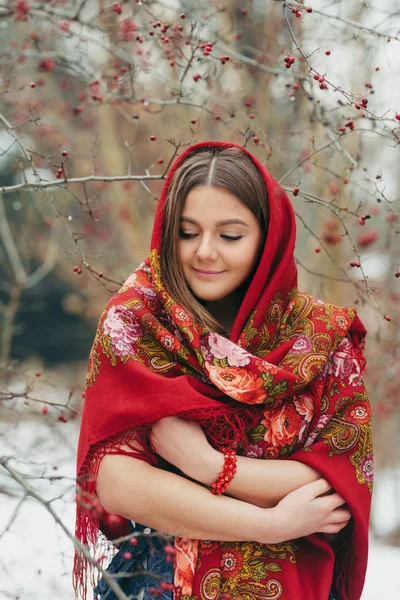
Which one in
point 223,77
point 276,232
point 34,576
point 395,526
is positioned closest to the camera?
point 276,232

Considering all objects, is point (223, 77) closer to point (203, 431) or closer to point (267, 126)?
point (267, 126)

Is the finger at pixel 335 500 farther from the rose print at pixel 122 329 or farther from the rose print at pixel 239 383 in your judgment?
the rose print at pixel 122 329

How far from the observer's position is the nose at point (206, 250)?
166 centimetres

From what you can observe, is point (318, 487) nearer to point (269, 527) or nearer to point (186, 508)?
point (269, 527)

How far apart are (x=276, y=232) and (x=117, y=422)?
598 mm

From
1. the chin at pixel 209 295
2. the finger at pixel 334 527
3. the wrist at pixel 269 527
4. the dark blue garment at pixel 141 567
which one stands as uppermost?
the chin at pixel 209 295

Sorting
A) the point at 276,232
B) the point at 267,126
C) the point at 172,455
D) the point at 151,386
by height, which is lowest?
the point at 172,455

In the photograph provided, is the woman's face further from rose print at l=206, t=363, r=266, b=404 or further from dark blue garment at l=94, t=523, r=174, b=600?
dark blue garment at l=94, t=523, r=174, b=600

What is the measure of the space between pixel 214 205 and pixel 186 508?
0.71 meters

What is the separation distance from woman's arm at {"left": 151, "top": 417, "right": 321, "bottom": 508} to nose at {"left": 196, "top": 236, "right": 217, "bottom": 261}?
1.28ft

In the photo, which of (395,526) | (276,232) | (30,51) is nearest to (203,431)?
(276,232)

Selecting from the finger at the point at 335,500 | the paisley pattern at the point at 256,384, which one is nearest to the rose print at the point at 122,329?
the paisley pattern at the point at 256,384

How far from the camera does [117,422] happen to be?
5.18 ft

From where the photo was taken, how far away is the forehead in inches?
66.5
